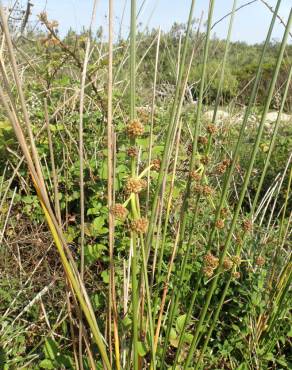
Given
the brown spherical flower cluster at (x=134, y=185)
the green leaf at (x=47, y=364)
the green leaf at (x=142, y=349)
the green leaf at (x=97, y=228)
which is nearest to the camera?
the brown spherical flower cluster at (x=134, y=185)

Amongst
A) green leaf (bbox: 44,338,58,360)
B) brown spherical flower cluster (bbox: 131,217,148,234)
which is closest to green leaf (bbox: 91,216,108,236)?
green leaf (bbox: 44,338,58,360)

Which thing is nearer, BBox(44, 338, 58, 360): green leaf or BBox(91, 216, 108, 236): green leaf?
BBox(44, 338, 58, 360): green leaf

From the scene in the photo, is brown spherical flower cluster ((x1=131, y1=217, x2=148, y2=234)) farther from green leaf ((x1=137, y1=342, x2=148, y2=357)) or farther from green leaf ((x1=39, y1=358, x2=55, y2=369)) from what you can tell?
green leaf ((x1=39, y1=358, x2=55, y2=369))

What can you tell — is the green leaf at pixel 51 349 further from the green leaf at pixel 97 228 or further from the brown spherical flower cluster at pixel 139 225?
the brown spherical flower cluster at pixel 139 225

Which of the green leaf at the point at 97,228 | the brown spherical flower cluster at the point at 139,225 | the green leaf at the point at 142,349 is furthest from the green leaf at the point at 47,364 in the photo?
the brown spherical flower cluster at the point at 139,225

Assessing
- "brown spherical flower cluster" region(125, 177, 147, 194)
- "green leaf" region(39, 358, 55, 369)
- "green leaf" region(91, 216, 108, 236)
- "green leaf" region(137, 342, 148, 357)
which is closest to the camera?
"brown spherical flower cluster" region(125, 177, 147, 194)

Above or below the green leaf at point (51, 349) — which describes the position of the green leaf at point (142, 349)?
above

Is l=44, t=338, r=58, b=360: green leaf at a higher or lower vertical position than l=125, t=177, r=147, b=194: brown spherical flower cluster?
lower

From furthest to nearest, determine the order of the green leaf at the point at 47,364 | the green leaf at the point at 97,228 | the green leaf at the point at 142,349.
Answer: the green leaf at the point at 97,228 → the green leaf at the point at 47,364 → the green leaf at the point at 142,349

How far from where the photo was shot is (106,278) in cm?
115

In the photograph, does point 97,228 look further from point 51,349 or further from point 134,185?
point 134,185

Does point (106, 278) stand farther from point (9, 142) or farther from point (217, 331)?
point (9, 142)

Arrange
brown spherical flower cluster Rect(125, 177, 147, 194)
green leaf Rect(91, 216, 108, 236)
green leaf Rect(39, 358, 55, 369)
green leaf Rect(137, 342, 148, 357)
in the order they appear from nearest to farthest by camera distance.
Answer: brown spherical flower cluster Rect(125, 177, 147, 194) < green leaf Rect(137, 342, 148, 357) < green leaf Rect(39, 358, 55, 369) < green leaf Rect(91, 216, 108, 236)

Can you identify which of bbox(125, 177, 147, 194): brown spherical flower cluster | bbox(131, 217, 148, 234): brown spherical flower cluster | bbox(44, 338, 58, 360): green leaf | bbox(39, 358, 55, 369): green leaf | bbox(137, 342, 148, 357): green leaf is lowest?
bbox(39, 358, 55, 369): green leaf
